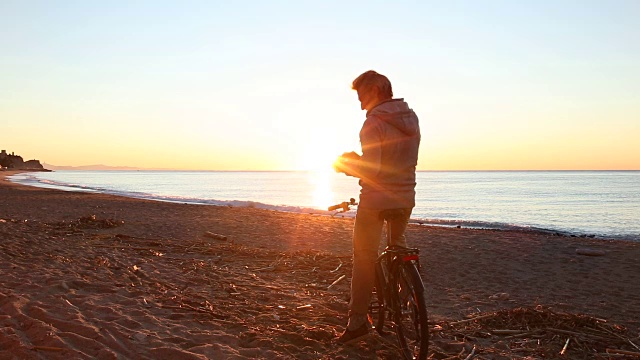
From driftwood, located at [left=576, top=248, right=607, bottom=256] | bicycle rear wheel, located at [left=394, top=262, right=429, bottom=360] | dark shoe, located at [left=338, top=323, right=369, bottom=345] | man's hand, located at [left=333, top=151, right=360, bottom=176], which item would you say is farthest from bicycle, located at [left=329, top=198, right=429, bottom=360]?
driftwood, located at [left=576, top=248, right=607, bottom=256]

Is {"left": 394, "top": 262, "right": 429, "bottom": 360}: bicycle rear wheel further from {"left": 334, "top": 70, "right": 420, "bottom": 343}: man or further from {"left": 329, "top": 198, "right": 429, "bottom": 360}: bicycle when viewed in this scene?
{"left": 334, "top": 70, "right": 420, "bottom": 343}: man

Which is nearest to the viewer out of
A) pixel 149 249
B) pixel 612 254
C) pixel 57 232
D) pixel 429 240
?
pixel 149 249

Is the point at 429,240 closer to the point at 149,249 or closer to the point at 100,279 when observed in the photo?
the point at 149,249

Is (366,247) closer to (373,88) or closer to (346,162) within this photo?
(346,162)

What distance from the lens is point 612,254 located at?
12281 millimetres

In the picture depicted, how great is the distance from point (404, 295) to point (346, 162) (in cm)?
126

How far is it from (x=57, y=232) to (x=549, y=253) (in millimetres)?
12366

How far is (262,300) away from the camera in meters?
6.16

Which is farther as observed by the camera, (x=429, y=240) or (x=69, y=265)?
(x=429, y=240)

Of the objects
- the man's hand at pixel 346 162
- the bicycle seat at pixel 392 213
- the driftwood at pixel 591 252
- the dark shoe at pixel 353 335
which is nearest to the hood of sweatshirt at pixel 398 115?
the man's hand at pixel 346 162

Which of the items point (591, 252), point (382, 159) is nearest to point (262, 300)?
point (382, 159)

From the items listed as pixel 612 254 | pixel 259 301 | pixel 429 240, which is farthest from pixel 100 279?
pixel 612 254

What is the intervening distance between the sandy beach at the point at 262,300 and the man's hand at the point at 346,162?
5.54 ft

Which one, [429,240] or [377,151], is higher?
[377,151]
